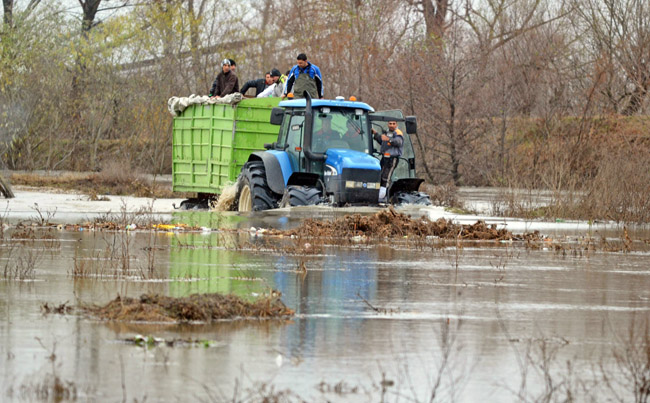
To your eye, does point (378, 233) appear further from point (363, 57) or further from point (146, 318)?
point (363, 57)

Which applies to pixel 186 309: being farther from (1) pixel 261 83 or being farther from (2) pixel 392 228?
(1) pixel 261 83

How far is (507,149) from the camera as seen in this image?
134 ft

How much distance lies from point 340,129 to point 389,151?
101cm

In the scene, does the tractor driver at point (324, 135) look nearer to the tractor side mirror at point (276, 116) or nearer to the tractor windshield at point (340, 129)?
the tractor windshield at point (340, 129)

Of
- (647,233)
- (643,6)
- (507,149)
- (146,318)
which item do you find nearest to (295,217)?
(647,233)

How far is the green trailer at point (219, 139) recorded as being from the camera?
2522cm

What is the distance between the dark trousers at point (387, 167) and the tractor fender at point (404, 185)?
0.26 metres

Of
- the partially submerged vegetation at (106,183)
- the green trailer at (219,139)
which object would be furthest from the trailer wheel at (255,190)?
the partially submerged vegetation at (106,183)

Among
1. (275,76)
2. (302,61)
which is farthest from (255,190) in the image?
(275,76)

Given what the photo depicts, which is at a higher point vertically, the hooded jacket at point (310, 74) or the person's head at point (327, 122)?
the hooded jacket at point (310, 74)

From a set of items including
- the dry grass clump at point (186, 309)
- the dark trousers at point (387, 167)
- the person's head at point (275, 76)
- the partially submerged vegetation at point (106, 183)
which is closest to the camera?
the dry grass clump at point (186, 309)

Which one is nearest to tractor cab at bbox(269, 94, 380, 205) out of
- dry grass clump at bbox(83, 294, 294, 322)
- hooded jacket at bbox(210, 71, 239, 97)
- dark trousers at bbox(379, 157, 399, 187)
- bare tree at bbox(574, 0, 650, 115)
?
dark trousers at bbox(379, 157, 399, 187)

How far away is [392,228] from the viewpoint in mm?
18500

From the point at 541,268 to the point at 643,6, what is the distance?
1271 inches
